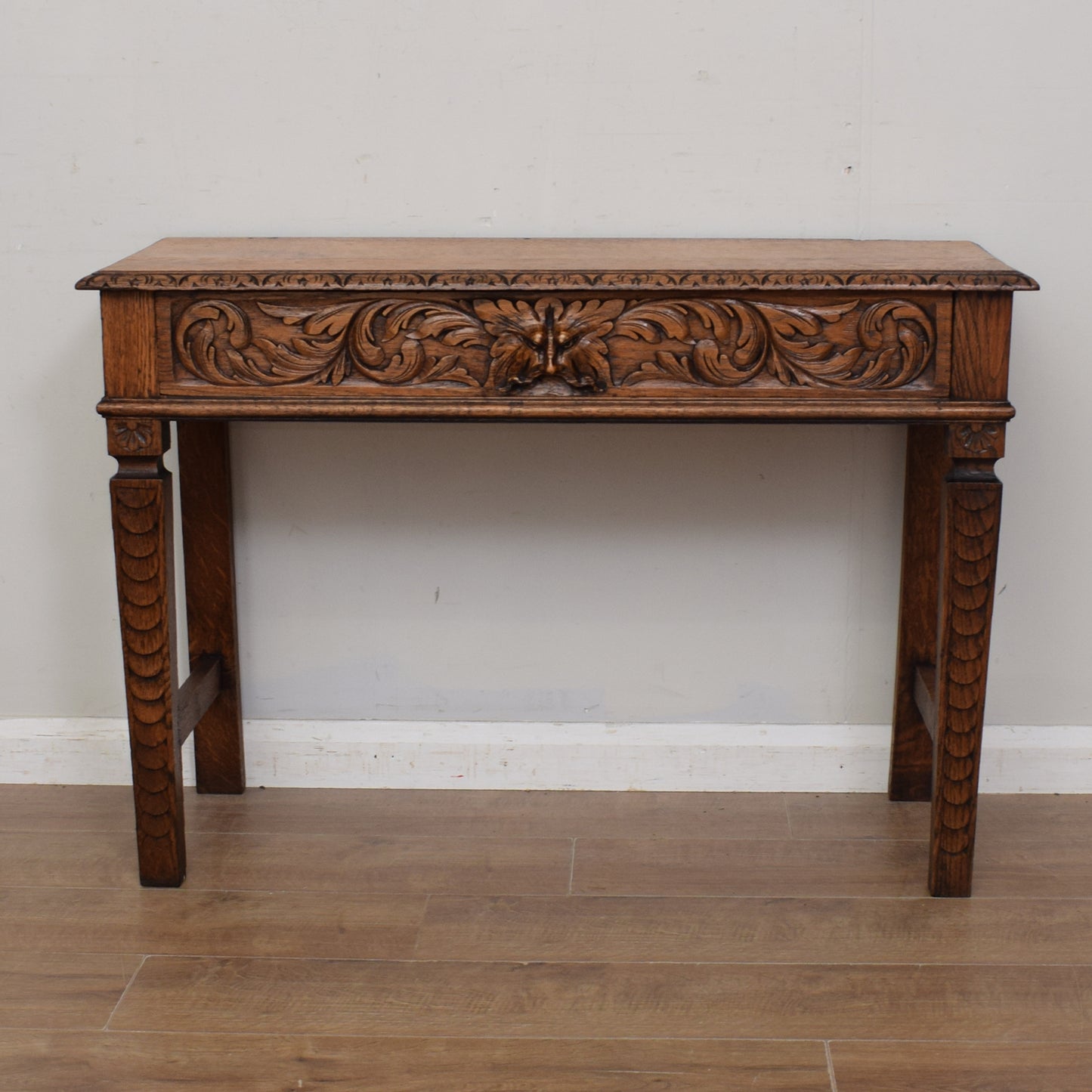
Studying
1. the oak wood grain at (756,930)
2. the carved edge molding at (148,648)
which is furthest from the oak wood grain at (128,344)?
the oak wood grain at (756,930)

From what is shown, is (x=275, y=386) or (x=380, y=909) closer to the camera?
(x=275, y=386)

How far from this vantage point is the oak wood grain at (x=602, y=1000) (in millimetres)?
1781

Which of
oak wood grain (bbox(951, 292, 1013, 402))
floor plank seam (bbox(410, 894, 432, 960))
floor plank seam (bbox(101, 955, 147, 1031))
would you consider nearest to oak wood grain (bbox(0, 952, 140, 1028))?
floor plank seam (bbox(101, 955, 147, 1031))

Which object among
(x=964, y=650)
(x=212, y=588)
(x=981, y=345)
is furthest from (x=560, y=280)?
(x=212, y=588)

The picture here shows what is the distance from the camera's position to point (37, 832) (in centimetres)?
234

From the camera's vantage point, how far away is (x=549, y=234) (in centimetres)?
228

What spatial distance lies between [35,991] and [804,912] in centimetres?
115

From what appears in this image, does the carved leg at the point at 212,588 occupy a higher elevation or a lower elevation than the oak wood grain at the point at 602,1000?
higher

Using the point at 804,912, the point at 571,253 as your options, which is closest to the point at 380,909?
the point at 804,912

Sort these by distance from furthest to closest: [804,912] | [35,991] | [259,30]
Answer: [259,30] → [804,912] → [35,991]

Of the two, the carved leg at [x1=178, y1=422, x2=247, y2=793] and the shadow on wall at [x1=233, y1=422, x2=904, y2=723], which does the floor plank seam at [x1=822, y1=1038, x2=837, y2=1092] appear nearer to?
the shadow on wall at [x1=233, y1=422, x2=904, y2=723]

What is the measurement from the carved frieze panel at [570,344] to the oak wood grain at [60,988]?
2.91 ft

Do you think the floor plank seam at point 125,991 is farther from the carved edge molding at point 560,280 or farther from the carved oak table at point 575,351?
the carved edge molding at point 560,280

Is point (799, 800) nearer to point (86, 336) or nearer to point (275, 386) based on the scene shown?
point (275, 386)
